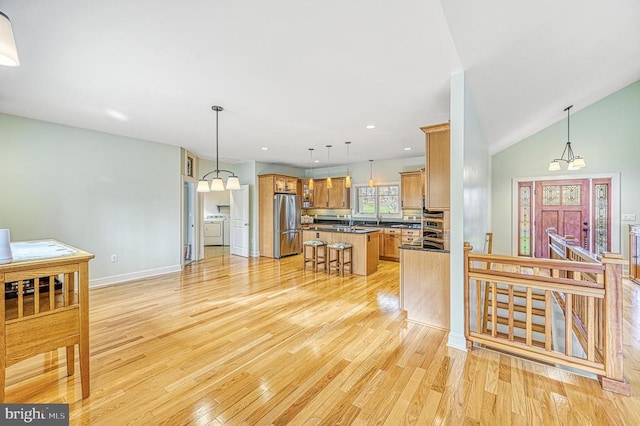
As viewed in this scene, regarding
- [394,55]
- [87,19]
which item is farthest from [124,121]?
[394,55]

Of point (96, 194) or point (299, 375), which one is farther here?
point (96, 194)

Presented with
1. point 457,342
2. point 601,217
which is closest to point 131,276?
point 457,342

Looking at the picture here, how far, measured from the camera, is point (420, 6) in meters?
1.67

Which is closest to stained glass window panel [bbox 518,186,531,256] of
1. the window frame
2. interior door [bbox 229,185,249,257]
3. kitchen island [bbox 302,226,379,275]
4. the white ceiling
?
the white ceiling

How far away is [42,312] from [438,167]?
350 cm

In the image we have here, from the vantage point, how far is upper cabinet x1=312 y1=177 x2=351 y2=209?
7.84m

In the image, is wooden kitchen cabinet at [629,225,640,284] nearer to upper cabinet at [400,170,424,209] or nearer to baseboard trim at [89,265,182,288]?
upper cabinet at [400,170,424,209]

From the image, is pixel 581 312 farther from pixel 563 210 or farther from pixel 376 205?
pixel 376 205

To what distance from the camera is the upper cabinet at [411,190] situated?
6461mm

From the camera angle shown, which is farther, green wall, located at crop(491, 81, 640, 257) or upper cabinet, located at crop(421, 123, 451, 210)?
green wall, located at crop(491, 81, 640, 257)

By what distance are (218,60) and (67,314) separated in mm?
2180

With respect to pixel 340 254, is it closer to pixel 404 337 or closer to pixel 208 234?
pixel 404 337

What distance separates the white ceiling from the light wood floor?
253cm
